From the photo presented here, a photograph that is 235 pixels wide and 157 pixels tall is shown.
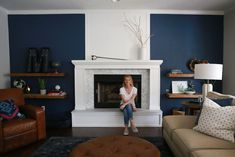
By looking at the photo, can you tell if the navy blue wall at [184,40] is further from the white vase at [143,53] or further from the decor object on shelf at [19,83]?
Result: the decor object on shelf at [19,83]

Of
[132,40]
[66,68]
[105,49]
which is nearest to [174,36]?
[132,40]

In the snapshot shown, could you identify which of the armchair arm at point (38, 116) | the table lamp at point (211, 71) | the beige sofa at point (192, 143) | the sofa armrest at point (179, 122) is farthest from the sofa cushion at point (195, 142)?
the armchair arm at point (38, 116)

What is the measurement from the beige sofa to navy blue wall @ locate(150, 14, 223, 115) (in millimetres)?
1741

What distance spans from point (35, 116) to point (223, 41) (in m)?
4.12

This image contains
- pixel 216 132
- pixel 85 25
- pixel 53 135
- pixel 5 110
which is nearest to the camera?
pixel 216 132

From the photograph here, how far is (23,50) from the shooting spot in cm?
432

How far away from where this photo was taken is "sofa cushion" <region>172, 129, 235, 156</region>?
1.96 metres

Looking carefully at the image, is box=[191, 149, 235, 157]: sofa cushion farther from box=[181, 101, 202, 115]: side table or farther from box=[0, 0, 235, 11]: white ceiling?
box=[0, 0, 235, 11]: white ceiling

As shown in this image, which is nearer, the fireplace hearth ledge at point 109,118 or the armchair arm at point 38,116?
the armchair arm at point 38,116

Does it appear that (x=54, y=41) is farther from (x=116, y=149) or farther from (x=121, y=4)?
(x=116, y=149)

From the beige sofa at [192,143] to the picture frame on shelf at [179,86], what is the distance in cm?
155

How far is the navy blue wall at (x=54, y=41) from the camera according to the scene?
4.26 meters

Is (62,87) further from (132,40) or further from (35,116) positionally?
(132,40)

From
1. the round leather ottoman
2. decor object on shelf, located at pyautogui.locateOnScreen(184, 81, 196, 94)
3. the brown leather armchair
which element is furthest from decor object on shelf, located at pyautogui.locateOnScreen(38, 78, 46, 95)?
decor object on shelf, located at pyautogui.locateOnScreen(184, 81, 196, 94)
